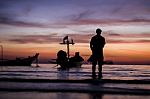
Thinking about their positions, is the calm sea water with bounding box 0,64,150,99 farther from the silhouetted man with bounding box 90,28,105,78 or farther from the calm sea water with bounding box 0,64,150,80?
the silhouetted man with bounding box 90,28,105,78

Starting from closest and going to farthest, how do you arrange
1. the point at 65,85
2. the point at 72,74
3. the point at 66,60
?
the point at 65,85 < the point at 72,74 < the point at 66,60

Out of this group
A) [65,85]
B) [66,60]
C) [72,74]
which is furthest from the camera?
[66,60]

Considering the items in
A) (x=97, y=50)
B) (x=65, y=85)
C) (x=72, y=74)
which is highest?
(x=97, y=50)

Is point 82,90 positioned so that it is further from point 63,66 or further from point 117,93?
point 63,66

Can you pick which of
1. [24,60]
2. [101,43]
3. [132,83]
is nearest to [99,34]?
[101,43]

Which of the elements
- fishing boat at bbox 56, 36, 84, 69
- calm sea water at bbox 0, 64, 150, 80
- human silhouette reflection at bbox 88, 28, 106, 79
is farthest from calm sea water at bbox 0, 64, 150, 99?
fishing boat at bbox 56, 36, 84, 69

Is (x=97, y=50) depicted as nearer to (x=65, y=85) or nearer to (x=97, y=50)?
(x=97, y=50)

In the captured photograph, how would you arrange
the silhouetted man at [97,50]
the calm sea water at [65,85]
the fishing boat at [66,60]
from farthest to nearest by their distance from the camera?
the fishing boat at [66,60]
the silhouetted man at [97,50]
the calm sea water at [65,85]

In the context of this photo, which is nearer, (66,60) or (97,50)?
(97,50)

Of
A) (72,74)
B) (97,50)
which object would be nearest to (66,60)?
(72,74)

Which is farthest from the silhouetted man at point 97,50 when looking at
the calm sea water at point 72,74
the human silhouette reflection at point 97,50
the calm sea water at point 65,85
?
the calm sea water at point 72,74

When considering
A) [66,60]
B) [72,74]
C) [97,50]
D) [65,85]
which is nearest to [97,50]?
[97,50]

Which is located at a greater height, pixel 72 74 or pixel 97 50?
pixel 97 50

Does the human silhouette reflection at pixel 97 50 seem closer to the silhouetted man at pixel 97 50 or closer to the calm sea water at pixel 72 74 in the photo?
the silhouetted man at pixel 97 50
